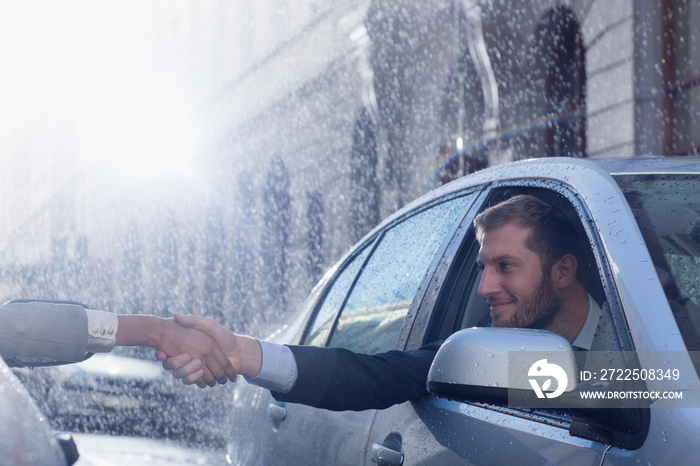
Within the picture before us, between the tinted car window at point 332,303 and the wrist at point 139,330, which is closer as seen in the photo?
the wrist at point 139,330

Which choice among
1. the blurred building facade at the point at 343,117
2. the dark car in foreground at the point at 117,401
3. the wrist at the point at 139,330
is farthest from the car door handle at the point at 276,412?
the blurred building facade at the point at 343,117

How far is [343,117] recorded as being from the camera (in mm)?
17312

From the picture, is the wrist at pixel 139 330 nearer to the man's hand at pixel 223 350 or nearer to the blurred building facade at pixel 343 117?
the man's hand at pixel 223 350

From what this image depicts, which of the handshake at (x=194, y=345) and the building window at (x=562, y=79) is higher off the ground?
the building window at (x=562, y=79)

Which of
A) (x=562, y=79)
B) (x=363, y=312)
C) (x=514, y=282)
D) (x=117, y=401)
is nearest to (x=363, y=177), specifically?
(x=562, y=79)

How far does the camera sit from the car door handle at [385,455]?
2316mm

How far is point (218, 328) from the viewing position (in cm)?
284

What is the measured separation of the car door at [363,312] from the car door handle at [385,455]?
10cm

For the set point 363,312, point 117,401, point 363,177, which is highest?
point 363,177

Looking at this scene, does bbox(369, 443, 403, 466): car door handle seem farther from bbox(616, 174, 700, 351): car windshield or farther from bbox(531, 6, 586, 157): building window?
bbox(531, 6, 586, 157): building window

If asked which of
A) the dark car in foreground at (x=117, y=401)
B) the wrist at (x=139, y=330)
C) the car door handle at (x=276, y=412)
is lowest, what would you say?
the dark car in foreground at (x=117, y=401)

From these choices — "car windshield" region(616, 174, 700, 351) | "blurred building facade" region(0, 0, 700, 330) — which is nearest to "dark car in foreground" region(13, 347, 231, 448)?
"blurred building facade" region(0, 0, 700, 330)

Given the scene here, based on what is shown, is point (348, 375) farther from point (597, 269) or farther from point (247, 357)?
point (597, 269)

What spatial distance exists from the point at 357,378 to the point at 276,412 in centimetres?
83
